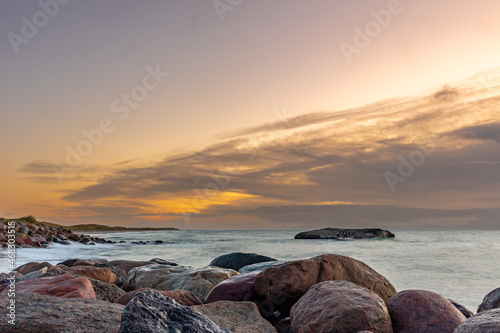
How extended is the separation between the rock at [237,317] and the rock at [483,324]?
1954mm

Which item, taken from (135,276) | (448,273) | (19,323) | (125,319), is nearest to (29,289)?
(19,323)

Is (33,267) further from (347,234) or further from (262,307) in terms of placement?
(347,234)

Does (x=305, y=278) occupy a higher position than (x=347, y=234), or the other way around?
(x=305, y=278)

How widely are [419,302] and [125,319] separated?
132 inches

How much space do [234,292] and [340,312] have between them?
1976 millimetres

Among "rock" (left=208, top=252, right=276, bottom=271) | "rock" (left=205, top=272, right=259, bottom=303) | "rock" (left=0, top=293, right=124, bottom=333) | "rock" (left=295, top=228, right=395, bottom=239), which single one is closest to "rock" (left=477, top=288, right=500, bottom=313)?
"rock" (left=205, top=272, right=259, bottom=303)

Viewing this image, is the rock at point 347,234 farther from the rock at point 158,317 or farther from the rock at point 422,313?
the rock at point 158,317

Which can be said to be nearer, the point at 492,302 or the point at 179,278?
the point at 492,302

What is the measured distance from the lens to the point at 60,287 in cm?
455

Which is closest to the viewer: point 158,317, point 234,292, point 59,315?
point 158,317

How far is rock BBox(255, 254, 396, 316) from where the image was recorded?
4.97 metres

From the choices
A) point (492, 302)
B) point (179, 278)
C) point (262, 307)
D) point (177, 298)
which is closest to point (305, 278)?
point (262, 307)

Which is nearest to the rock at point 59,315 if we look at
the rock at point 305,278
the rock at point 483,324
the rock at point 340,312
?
the rock at point 340,312

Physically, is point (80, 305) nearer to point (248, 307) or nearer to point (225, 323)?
point (225, 323)
